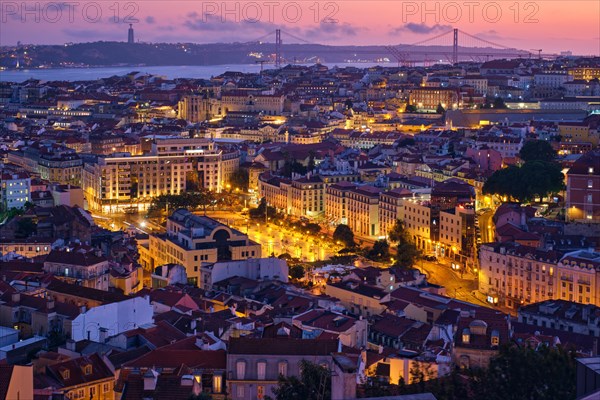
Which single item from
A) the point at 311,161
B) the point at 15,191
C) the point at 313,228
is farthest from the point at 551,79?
the point at 15,191

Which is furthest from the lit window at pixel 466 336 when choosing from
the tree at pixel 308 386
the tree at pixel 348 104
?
the tree at pixel 348 104

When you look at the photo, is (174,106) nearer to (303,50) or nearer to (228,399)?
(228,399)

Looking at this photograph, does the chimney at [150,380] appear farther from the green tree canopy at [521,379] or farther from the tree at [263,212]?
the tree at [263,212]

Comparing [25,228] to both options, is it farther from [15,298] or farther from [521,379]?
[521,379]

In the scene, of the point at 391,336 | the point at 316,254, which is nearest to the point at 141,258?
the point at 316,254

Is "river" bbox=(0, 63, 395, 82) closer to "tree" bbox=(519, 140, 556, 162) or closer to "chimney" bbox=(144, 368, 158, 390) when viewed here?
"tree" bbox=(519, 140, 556, 162)
